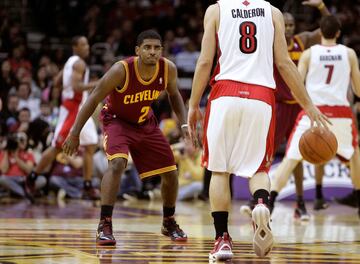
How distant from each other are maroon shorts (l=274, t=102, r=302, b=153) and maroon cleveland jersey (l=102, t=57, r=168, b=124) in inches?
112

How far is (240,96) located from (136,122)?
5.70ft

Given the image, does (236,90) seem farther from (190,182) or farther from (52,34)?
(52,34)

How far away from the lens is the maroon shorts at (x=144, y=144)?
8.07 m

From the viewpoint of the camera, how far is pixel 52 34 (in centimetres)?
2144

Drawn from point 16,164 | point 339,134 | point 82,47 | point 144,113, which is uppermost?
point 82,47

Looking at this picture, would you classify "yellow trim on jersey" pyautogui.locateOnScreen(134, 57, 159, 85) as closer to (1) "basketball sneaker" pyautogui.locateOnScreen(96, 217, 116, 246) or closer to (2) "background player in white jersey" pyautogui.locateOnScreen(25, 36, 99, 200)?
(1) "basketball sneaker" pyautogui.locateOnScreen(96, 217, 116, 246)

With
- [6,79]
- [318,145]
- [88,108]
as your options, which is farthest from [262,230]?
[6,79]

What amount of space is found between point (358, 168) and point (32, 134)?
6.13 m

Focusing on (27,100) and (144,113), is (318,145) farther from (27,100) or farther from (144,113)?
(27,100)

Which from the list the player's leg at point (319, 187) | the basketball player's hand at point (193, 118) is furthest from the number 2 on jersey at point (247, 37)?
the player's leg at point (319, 187)

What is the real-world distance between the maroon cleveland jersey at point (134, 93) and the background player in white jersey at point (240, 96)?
1195 millimetres

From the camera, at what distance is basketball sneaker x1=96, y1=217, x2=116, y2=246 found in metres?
7.46

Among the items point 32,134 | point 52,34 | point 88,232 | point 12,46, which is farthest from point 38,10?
point 88,232

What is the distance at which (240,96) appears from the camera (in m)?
6.66
